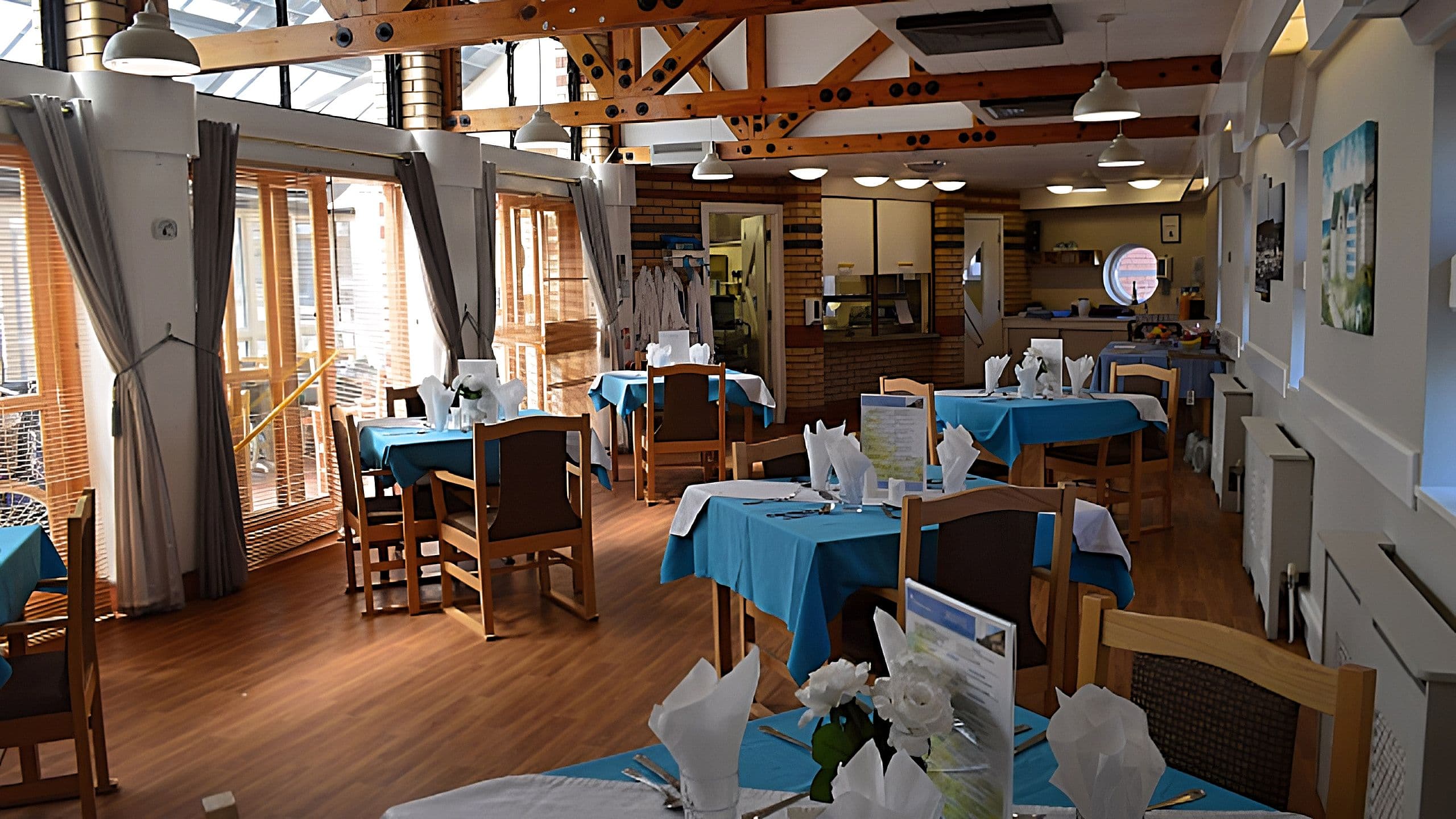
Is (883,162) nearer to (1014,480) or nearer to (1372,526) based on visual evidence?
(1014,480)

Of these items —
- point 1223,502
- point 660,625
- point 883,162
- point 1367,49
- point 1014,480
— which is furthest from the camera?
point 883,162

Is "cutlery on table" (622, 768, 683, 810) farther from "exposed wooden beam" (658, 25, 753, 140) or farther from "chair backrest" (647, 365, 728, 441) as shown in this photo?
"exposed wooden beam" (658, 25, 753, 140)

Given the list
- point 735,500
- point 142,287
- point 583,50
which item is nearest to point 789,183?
point 583,50

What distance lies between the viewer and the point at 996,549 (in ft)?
10.8

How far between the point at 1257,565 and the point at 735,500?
9.33ft

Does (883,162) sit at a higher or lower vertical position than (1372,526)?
higher

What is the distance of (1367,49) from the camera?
4.01m

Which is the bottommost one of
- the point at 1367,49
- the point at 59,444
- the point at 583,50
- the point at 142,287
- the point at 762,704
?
the point at 762,704

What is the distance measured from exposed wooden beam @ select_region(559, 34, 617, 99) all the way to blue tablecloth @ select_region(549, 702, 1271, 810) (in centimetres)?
820

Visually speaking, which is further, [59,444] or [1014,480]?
[1014,480]

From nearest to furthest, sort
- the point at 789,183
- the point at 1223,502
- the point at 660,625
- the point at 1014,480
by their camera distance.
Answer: the point at 660,625, the point at 1014,480, the point at 1223,502, the point at 789,183

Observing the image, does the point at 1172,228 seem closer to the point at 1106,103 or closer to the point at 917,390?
the point at 917,390

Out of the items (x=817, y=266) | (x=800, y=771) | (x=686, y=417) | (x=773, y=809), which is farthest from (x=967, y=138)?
(x=773, y=809)

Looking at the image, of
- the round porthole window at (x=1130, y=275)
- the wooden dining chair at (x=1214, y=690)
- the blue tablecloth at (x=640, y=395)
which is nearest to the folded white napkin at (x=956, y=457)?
the wooden dining chair at (x=1214, y=690)
